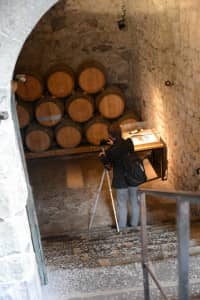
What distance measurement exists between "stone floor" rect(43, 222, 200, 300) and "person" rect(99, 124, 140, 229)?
0.57 meters

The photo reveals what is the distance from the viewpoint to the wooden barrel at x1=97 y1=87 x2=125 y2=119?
6871mm

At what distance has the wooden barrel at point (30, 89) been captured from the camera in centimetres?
676

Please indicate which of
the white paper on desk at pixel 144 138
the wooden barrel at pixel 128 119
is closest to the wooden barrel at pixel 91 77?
the wooden barrel at pixel 128 119

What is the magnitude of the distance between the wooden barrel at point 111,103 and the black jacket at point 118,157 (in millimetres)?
2846

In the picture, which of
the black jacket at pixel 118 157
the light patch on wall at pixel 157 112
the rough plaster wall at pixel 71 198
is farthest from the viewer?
the light patch on wall at pixel 157 112

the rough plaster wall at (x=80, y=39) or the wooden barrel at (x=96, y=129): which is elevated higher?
the rough plaster wall at (x=80, y=39)

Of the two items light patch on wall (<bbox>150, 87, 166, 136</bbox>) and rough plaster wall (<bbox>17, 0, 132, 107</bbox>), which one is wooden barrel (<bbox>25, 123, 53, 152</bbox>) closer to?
rough plaster wall (<bbox>17, 0, 132, 107</bbox>)

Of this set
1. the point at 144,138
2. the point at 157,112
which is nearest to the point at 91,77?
the point at 157,112

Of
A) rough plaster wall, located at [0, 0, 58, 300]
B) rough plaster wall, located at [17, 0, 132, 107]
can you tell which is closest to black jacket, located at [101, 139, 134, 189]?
rough plaster wall, located at [0, 0, 58, 300]

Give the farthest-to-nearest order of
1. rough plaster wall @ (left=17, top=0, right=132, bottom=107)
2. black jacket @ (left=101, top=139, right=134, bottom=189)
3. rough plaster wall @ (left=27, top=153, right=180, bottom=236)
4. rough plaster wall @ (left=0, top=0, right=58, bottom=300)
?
rough plaster wall @ (left=17, top=0, right=132, bottom=107) → rough plaster wall @ (left=27, top=153, right=180, bottom=236) → black jacket @ (left=101, top=139, right=134, bottom=189) → rough plaster wall @ (left=0, top=0, right=58, bottom=300)

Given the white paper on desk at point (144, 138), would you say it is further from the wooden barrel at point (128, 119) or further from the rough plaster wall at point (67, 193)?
the wooden barrel at point (128, 119)

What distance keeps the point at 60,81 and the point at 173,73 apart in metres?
2.72

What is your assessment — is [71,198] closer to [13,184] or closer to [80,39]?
[80,39]

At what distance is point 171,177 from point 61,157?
258 centimetres
